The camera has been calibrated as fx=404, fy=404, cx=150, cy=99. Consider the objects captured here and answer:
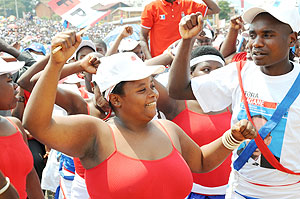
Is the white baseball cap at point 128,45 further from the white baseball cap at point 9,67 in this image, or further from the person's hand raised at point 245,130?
the person's hand raised at point 245,130

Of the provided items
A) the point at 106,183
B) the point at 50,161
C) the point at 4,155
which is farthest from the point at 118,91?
the point at 50,161

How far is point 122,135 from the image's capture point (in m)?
2.26

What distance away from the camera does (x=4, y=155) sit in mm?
2584

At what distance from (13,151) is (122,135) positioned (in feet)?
2.84

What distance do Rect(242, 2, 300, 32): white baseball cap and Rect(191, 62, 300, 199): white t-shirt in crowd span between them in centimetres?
29

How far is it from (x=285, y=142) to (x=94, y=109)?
166 centimetres

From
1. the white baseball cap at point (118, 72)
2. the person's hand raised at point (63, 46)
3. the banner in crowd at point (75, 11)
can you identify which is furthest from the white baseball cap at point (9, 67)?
the banner in crowd at point (75, 11)

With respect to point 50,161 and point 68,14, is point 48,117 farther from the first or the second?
point 68,14

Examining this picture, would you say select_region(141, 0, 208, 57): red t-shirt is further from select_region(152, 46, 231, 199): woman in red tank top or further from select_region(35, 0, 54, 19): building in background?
select_region(35, 0, 54, 19): building in background

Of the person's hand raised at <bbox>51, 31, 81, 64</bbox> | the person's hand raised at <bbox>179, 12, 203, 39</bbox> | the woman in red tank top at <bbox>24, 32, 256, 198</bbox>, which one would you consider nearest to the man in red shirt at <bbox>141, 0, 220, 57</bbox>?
the person's hand raised at <bbox>179, 12, 203, 39</bbox>

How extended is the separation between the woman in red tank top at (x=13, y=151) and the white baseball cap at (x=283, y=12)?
1683 mm

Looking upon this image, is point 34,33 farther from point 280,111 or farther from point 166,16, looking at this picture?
point 280,111

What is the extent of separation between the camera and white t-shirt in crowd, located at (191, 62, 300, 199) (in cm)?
237

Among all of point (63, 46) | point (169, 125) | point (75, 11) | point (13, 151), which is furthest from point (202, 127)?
point (75, 11)
